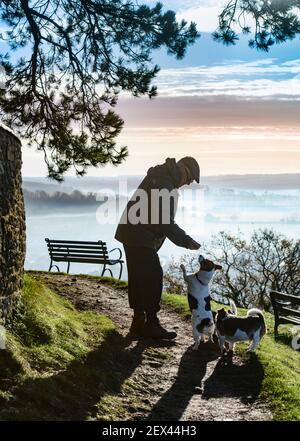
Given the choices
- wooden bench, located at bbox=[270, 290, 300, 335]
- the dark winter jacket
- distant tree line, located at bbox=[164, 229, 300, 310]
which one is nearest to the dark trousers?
the dark winter jacket

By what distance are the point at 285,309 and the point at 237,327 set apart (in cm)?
433

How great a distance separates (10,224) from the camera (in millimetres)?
6371

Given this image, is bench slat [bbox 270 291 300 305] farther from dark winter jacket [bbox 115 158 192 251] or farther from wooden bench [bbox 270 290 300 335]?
dark winter jacket [bbox 115 158 192 251]

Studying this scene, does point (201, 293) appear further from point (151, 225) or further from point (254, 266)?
point (254, 266)

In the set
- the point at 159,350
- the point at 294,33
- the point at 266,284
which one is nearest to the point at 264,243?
the point at 266,284

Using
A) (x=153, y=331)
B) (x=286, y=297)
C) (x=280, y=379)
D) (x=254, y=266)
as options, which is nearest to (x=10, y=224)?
(x=153, y=331)

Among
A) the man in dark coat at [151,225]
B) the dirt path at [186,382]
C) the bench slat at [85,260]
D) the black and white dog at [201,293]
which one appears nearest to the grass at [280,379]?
the dirt path at [186,382]

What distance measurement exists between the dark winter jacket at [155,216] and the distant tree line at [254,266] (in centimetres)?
2359

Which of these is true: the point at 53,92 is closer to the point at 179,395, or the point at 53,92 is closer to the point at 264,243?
the point at 179,395

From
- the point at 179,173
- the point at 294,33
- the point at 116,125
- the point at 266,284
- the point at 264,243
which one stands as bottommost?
the point at 266,284

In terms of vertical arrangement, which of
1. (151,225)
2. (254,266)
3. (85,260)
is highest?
(151,225)

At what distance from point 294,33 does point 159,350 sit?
629cm

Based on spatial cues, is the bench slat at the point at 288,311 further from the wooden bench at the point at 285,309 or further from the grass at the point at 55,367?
the grass at the point at 55,367
